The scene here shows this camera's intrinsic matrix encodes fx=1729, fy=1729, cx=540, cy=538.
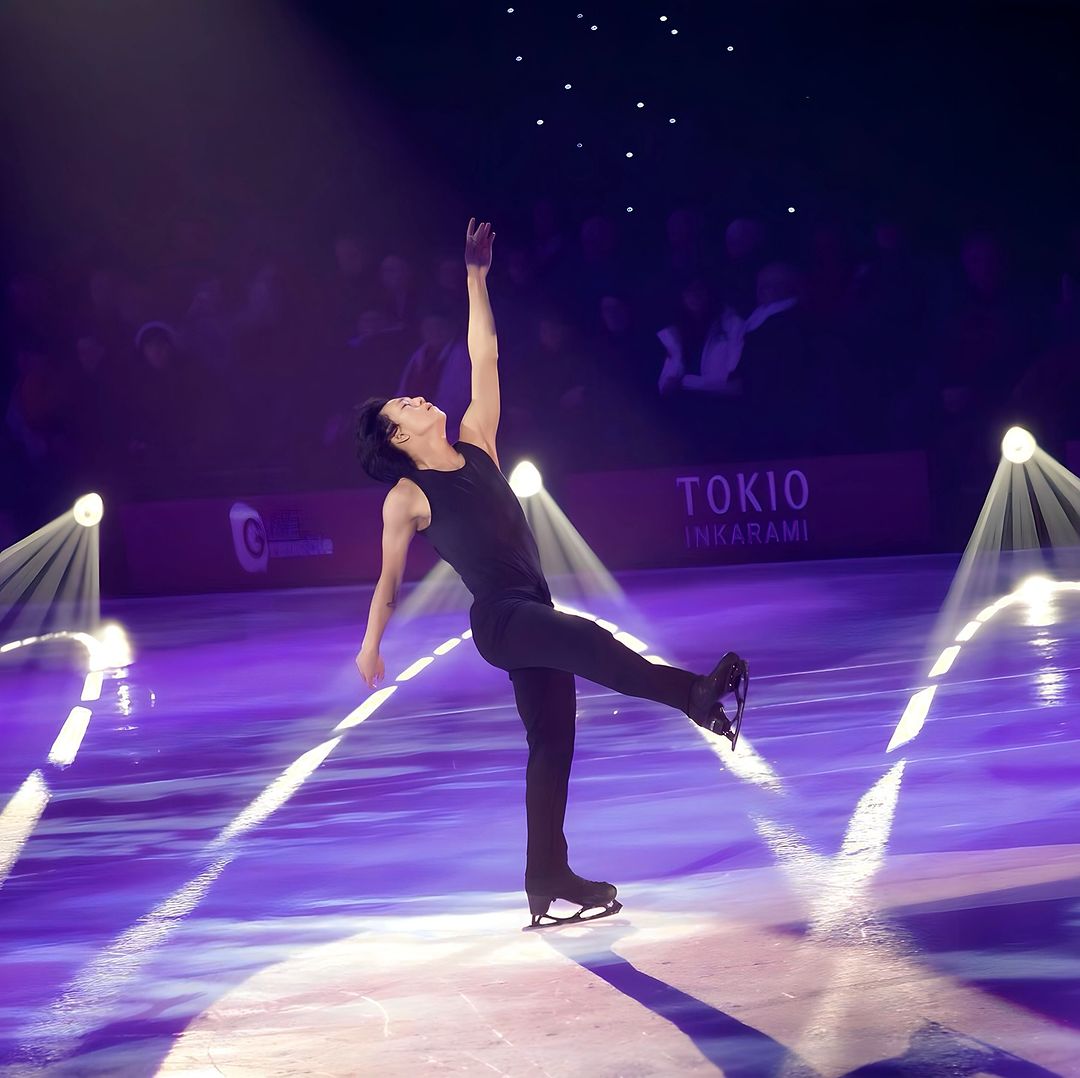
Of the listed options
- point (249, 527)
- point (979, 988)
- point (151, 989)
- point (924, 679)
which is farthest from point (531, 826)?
point (249, 527)

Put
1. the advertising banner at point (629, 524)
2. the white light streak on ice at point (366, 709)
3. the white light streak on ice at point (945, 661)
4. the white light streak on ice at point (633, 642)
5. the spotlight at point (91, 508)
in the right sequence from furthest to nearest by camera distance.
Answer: the spotlight at point (91, 508) → the advertising banner at point (629, 524) → the white light streak on ice at point (633, 642) → the white light streak on ice at point (945, 661) → the white light streak on ice at point (366, 709)

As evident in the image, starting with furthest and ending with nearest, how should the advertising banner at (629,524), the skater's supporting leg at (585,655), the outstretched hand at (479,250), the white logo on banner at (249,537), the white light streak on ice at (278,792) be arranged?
the white logo on banner at (249,537) → the advertising banner at (629,524) → the white light streak on ice at (278,792) → the outstretched hand at (479,250) → the skater's supporting leg at (585,655)

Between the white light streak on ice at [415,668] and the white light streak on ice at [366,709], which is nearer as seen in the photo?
the white light streak on ice at [366,709]

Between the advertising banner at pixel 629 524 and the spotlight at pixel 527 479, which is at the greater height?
the spotlight at pixel 527 479

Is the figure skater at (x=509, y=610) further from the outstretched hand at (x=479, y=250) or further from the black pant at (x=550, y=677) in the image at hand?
the outstretched hand at (x=479, y=250)

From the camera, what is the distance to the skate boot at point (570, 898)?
4.64 metres

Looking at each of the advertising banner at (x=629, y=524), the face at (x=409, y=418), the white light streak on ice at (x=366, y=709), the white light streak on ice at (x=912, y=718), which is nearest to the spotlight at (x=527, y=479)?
the advertising banner at (x=629, y=524)

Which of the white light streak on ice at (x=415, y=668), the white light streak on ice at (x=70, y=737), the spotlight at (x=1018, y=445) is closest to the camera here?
the white light streak on ice at (x=70, y=737)

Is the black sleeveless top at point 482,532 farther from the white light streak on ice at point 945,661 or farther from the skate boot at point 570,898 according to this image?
the white light streak on ice at point 945,661

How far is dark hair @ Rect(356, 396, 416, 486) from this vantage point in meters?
4.89

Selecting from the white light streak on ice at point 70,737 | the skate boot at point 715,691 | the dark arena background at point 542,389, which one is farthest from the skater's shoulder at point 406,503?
the white light streak on ice at point 70,737

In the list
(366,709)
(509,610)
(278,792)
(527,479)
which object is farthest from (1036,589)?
(509,610)

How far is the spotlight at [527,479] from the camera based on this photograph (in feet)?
54.9

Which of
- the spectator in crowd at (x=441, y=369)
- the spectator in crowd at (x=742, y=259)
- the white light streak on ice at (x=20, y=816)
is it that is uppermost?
the spectator in crowd at (x=742, y=259)
